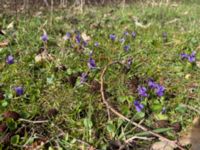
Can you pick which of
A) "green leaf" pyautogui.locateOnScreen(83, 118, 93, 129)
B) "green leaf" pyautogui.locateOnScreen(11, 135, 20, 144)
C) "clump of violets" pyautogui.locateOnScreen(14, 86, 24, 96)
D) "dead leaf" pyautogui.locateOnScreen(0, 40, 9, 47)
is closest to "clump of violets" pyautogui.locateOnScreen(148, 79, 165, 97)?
"green leaf" pyautogui.locateOnScreen(83, 118, 93, 129)

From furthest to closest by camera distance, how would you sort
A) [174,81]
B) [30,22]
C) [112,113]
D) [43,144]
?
[30,22] → [174,81] → [112,113] → [43,144]

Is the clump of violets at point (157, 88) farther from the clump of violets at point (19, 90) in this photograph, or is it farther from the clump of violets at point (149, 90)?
the clump of violets at point (19, 90)

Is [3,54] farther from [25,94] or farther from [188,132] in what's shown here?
[188,132]

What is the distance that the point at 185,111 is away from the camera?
1.97 metres

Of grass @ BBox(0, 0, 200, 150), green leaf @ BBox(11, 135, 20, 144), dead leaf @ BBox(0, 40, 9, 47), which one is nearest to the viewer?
green leaf @ BBox(11, 135, 20, 144)

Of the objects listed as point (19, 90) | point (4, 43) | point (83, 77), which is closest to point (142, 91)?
point (83, 77)

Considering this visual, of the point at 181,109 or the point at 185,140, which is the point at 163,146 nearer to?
the point at 185,140

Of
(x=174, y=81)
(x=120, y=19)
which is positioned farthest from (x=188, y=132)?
(x=120, y=19)

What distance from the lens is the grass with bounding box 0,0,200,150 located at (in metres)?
1.65

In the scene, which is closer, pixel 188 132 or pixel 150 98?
pixel 188 132

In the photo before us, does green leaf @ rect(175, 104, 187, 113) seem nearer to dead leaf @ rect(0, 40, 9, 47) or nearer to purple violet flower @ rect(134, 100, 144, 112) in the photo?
purple violet flower @ rect(134, 100, 144, 112)

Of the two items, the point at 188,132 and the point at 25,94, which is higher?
the point at 25,94

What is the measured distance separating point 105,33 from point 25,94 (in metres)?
1.75

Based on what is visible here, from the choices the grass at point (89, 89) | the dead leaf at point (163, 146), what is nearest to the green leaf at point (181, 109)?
the grass at point (89, 89)
